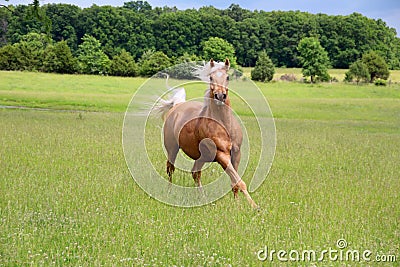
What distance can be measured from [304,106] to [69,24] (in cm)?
6270

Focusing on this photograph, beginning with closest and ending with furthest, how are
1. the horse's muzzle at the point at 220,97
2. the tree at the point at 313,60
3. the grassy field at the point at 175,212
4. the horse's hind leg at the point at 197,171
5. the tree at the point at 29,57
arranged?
1. the grassy field at the point at 175,212
2. the horse's muzzle at the point at 220,97
3. the horse's hind leg at the point at 197,171
4. the tree at the point at 29,57
5. the tree at the point at 313,60

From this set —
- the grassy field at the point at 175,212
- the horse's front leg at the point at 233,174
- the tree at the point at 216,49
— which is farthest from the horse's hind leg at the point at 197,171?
the tree at the point at 216,49

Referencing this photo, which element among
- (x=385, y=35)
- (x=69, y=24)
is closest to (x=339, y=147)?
(x=69, y=24)

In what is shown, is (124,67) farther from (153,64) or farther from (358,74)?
(358,74)

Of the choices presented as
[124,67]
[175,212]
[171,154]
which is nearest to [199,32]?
[124,67]

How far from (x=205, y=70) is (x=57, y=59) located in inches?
2619

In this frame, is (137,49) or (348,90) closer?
(348,90)

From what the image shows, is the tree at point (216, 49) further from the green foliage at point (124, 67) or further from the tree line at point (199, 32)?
the green foliage at point (124, 67)

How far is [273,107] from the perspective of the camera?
4188 centimetres

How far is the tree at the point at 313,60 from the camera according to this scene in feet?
269

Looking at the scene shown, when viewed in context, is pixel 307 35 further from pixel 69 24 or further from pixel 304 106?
pixel 304 106

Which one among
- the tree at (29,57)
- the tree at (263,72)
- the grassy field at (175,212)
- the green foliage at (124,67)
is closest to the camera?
the grassy field at (175,212)

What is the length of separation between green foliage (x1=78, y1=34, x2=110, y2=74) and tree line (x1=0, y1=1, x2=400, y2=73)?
0.71 m

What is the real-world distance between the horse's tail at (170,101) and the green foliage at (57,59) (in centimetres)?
6363
